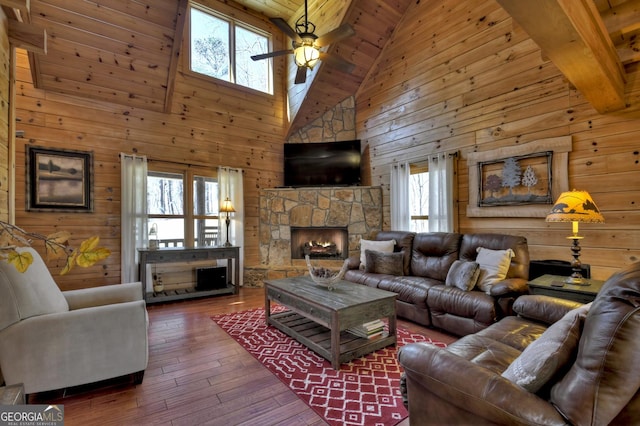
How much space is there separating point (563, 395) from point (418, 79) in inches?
187

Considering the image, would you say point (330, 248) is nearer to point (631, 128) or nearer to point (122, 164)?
point (122, 164)

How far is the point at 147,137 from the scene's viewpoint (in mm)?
4723

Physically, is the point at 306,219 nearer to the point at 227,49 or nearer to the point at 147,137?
the point at 147,137

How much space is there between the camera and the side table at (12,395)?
110 centimetres

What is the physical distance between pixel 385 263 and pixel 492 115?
2376 millimetres

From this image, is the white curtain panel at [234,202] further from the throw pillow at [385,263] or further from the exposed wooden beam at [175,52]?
the throw pillow at [385,263]

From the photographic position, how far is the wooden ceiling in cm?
202

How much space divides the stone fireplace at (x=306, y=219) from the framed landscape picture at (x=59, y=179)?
2.63 m

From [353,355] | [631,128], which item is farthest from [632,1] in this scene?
Result: [353,355]

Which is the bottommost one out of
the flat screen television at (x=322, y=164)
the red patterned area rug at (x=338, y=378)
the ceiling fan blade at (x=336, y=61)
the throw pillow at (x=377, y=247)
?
the red patterned area rug at (x=338, y=378)

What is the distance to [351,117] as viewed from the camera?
6.00 meters

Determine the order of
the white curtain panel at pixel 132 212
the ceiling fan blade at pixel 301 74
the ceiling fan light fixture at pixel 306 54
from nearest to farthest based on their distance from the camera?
the ceiling fan light fixture at pixel 306 54, the ceiling fan blade at pixel 301 74, the white curtain panel at pixel 132 212

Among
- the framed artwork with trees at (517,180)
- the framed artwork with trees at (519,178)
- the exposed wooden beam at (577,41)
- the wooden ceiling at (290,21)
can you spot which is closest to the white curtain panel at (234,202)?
the wooden ceiling at (290,21)

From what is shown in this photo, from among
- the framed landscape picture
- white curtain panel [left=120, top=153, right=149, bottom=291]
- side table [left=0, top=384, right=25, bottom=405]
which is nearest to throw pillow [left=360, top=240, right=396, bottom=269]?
white curtain panel [left=120, top=153, right=149, bottom=291]
